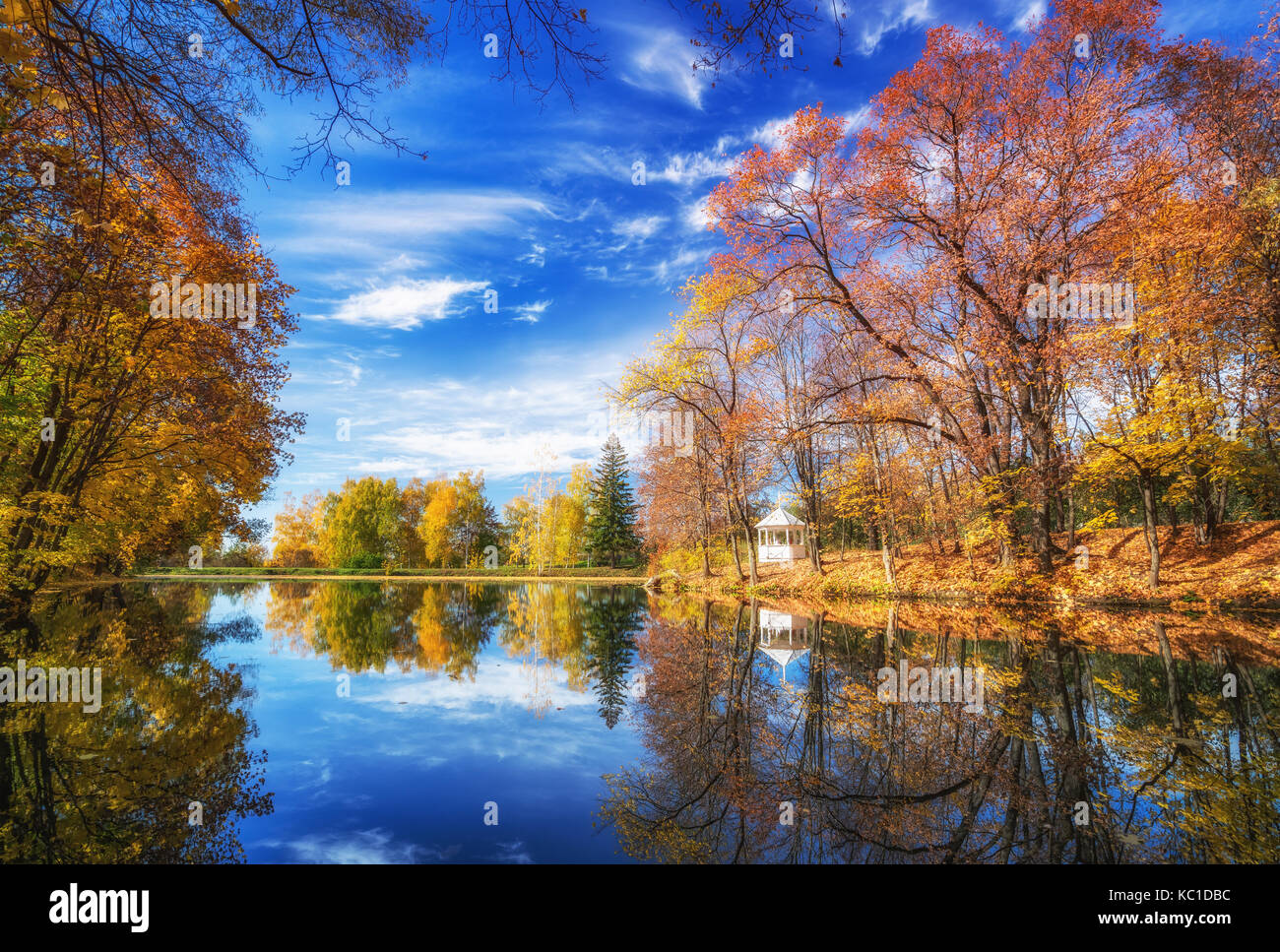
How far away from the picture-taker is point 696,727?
4820mm

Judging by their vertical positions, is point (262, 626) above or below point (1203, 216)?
below

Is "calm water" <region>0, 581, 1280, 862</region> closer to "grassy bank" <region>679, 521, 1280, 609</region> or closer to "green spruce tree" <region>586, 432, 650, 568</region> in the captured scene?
"grassy bank" <region>679, 521, 1280, 609</region>

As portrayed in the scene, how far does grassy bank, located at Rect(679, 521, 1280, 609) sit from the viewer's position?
41.1 ft

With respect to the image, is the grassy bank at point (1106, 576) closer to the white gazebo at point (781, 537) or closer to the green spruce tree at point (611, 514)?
the white gazebo at point (781, 537)

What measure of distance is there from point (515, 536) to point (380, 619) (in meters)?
40.9

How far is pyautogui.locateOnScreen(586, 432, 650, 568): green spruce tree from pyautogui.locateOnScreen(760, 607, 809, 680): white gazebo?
3381 cm

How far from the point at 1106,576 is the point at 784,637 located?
10293mm

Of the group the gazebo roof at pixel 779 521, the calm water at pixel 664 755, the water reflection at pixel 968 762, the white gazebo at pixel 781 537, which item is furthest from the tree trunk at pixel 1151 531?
the gazebo roof at pixel 779 521

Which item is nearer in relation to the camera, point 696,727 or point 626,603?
point 696,727

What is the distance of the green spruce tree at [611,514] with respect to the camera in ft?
160

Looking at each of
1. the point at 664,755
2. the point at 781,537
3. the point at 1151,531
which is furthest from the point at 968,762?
the point at 781,537
